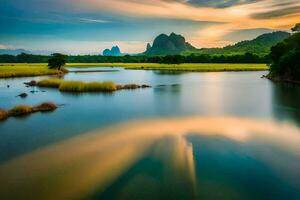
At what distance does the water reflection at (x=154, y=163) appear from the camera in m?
11.5

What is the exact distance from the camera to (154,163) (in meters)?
14.4

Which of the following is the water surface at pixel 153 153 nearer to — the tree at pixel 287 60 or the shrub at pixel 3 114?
the shrub at pixel 3 114

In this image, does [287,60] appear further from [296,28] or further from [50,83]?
[50,83]

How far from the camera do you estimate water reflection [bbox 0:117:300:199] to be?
11.5m

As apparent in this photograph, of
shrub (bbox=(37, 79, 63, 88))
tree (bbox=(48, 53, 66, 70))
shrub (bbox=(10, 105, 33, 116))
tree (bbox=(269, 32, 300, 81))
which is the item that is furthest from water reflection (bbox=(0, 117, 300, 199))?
tree (bbox=(48, 53, 66, 70))

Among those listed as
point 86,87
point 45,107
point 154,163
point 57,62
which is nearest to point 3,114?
point 45,107

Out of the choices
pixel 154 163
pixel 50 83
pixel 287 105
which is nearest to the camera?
pixel 154 163

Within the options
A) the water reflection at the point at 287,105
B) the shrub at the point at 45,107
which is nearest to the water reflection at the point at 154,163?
the water reflection at the point at 287,105

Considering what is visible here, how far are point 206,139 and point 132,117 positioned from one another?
8325mm

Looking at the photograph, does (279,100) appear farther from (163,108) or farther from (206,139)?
(206,139)

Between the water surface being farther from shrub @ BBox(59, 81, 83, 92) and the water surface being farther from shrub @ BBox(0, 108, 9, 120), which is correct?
shrub @ BBox(59, 81, 83, 92)

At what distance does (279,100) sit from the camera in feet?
114

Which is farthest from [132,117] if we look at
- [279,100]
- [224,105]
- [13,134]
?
[279,100]

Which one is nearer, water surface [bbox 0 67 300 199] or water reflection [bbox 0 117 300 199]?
water reflection [bbox 0 117 300 199]
